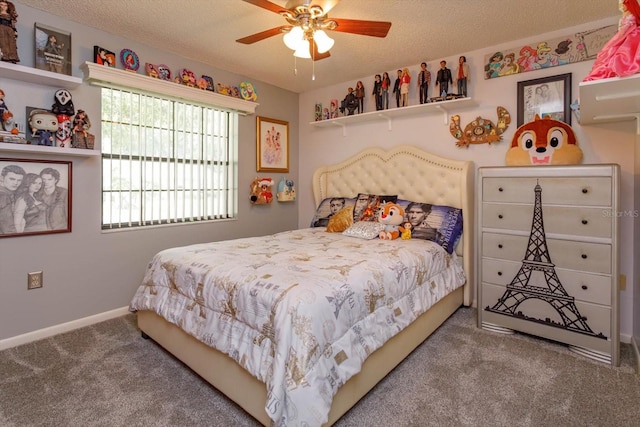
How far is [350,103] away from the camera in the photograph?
3801 millimetres

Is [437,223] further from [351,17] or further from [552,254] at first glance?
[351,17]

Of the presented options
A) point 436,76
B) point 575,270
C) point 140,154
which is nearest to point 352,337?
point 575,270

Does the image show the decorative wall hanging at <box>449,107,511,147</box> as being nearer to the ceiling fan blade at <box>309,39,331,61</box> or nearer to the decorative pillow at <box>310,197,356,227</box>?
the decorative pillow at <box>310,197,356,227</box>

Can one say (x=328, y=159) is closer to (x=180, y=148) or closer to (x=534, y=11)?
(x=180, y=148)

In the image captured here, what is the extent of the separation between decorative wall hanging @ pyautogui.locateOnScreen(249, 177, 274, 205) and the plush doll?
2480 millimetres

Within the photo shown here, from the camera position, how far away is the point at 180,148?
3320 mm

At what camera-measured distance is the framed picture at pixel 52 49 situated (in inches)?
93.8

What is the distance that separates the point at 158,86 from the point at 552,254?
3.38 metres

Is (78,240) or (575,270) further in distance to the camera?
(78,240)

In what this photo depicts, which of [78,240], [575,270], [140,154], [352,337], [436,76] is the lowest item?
[352,337]

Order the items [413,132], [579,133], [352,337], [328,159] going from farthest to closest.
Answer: [328,159] → [413,132] → [579,133] → [352,337]

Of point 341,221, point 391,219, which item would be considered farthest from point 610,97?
point 341,221

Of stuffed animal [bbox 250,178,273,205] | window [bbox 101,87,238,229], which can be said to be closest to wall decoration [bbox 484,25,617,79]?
stuffed animal [bbox 250,178,273,205]

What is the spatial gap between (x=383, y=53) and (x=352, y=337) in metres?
2.61
